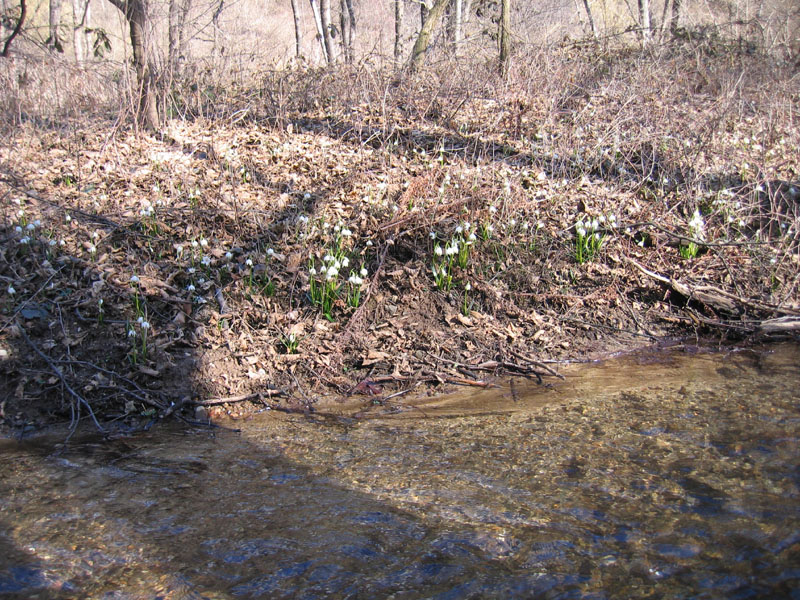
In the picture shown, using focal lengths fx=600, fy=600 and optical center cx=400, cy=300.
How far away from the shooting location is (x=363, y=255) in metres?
6.06

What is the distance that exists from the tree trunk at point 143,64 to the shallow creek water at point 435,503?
5.63 m

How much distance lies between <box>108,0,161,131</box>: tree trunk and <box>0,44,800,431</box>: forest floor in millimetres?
366

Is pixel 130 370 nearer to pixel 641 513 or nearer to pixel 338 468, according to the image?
pixel 338 468

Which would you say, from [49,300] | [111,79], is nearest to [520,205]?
[49,300]

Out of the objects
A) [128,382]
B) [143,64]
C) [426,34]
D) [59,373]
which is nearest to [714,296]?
[128,382]

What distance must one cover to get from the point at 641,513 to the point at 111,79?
9.55m

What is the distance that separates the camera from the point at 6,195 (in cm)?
627

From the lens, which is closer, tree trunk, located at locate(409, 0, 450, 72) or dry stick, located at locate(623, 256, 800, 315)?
dry stick, located at locate(623, 256, 800, 315)

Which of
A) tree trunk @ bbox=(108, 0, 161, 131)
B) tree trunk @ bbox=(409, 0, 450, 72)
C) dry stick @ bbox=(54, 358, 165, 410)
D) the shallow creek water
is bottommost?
the shallow creek water

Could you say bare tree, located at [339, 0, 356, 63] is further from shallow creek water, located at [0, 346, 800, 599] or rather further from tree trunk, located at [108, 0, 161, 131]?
shallow creek water, located at [0, 346, 800, 599]

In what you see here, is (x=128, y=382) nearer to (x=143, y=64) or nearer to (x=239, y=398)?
(x=239, y=398)

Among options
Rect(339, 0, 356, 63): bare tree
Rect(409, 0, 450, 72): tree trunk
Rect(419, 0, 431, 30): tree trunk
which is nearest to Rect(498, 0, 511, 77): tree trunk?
Rect(409, 0, 450, 72): tree trunk

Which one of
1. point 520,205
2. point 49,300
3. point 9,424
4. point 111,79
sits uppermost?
point 111,79

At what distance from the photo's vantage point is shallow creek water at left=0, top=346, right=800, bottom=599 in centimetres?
260
